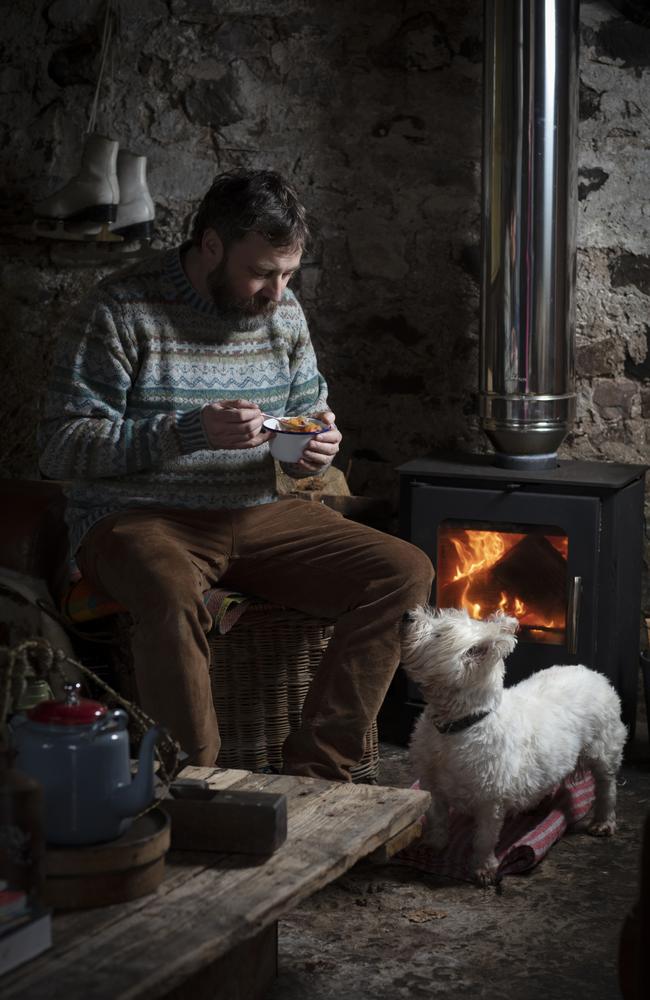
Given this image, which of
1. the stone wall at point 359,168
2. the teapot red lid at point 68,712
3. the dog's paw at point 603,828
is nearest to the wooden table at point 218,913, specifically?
the teapot red lid at point 68,712

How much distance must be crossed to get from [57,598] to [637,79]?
2.20 metres

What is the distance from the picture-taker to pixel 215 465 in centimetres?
323

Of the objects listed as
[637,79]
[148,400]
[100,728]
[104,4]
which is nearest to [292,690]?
[148,400]

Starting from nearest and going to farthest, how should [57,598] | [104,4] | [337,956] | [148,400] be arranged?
1. [337,956]
2. [148,400]
3. [57,598]
4. [104,4]

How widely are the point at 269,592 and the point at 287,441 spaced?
45 cm

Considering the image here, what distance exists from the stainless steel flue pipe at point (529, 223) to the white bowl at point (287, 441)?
838 mm

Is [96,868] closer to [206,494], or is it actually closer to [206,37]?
[206,494]

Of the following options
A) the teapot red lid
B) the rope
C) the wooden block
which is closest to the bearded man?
the rope

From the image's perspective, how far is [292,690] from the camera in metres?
3.40

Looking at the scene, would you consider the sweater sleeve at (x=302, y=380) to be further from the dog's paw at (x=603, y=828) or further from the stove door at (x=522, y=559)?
the dog's paw at (x=603, y=828)

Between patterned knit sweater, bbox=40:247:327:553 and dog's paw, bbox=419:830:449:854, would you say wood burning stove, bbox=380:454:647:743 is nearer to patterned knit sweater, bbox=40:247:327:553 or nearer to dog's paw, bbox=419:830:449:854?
patterned knit sweater, bbox=40:247:327:553

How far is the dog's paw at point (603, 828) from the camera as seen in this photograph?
125 inches

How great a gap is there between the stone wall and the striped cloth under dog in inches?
47.4

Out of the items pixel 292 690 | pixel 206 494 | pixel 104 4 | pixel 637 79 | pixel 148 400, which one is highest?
pixel 104 4
